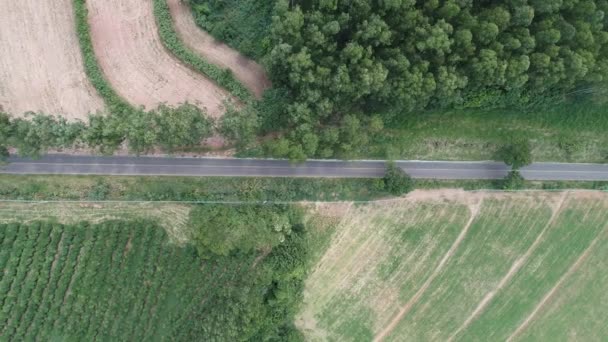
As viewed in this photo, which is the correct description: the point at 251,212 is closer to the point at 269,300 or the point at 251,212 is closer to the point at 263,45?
the point at 269,300

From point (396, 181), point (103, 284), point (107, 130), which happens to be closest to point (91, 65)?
point (107, 130)

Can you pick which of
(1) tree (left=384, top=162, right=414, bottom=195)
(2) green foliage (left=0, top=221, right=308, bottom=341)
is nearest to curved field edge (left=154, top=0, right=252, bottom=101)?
(2) green foliage (left=0, top=221, right=308, bottom=341)

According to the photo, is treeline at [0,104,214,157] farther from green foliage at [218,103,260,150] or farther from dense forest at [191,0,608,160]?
dense forest at [191,0,608,160]

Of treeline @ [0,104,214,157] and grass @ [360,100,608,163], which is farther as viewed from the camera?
grass @ [360,100,608,163]

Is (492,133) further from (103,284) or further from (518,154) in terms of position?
(103,284)

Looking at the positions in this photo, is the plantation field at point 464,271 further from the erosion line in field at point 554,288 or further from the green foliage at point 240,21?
the green foliage at point 240,21

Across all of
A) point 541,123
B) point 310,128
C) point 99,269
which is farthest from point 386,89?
point 99,269
